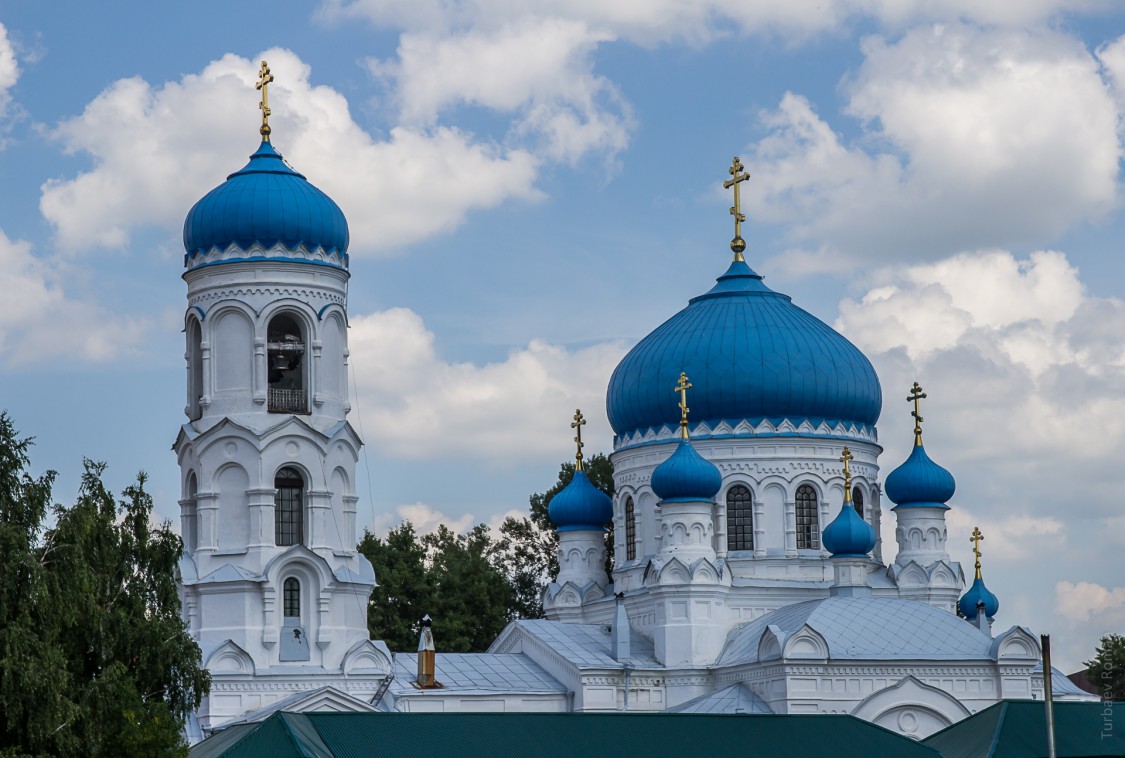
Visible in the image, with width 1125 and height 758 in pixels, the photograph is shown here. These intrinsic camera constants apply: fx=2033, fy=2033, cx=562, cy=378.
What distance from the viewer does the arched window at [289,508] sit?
29203 mm

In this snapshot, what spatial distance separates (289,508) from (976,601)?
1252 centimetres

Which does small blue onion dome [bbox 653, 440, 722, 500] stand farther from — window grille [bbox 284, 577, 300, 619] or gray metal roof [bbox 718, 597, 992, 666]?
window grille [bbox 284, 577, 300, 619]

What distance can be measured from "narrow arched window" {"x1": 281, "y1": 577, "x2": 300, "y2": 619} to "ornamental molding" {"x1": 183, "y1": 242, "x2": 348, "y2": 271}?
460 cm

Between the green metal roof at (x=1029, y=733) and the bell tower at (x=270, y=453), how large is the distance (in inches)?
323

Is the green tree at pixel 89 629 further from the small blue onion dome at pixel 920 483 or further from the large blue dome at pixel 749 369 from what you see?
the small blue onion dome at pixel 920 483

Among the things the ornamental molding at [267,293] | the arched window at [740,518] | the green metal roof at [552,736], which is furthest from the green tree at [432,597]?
the green metal roof at [552,736]

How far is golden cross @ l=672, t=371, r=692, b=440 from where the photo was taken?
3250cm

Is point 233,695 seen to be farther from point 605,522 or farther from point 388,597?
point 388,597

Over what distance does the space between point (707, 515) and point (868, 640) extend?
3.70m

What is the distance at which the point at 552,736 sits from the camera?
23.4 meters

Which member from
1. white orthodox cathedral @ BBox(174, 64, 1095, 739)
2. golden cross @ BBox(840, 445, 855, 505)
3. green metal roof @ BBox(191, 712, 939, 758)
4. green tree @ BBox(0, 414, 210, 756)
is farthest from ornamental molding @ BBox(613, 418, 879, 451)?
green tree @ BBox(0, 414, 210, 756)

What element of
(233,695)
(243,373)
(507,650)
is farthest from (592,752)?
(507,650)

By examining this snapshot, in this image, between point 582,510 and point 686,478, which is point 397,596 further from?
point 686,478

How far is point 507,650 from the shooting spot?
33938 mm
